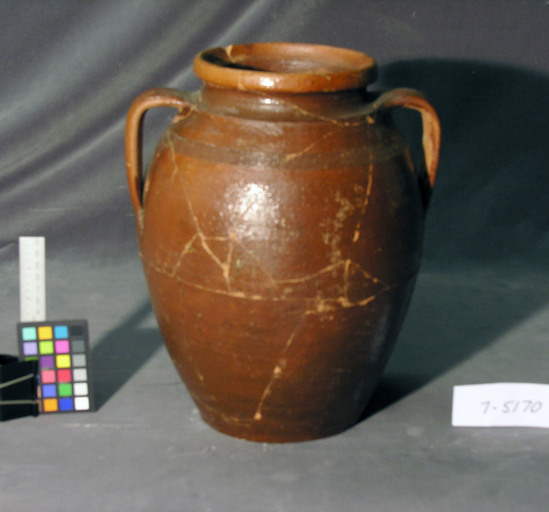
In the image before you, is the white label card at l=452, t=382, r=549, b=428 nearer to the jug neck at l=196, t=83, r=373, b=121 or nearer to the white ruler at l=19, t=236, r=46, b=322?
the jug neck at l=196, t=83, r=373, b=121

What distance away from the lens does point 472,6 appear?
2.75 meters

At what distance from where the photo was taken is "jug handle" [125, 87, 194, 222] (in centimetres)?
196

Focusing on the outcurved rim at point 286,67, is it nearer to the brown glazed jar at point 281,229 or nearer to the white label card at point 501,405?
the brown glazed jar at point 281,229

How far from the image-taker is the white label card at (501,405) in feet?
6.78

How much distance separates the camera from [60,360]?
2.12 metres

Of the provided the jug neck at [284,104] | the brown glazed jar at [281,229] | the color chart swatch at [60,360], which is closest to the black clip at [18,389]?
the color chart swatch at [60,360]

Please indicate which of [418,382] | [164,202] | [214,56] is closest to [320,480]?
[418,382]

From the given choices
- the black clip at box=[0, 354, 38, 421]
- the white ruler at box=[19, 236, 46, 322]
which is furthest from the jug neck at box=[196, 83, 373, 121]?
the black clip at box=[0, 354, 38, 421]

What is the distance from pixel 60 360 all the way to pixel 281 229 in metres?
0.61

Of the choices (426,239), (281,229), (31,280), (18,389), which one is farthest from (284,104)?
(426,239)

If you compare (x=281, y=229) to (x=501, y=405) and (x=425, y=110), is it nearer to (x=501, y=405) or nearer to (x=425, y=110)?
(x=425, y=110)

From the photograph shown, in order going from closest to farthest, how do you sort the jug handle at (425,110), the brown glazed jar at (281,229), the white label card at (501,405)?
the brown glazed jar at (281,229) → the jug handle at (425,110) → the white label card at (501,405)

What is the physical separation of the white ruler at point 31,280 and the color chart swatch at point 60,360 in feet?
0.22

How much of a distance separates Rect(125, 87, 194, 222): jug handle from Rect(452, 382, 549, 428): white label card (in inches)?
29.5
